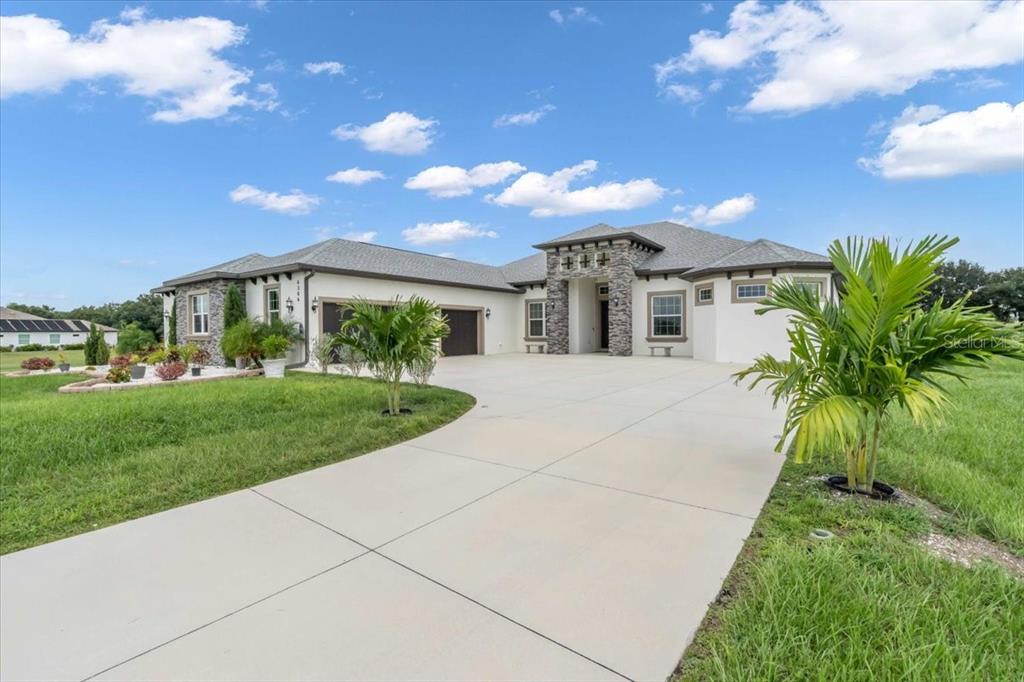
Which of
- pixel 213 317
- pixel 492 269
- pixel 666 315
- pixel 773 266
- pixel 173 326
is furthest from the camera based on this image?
pixel 492 269

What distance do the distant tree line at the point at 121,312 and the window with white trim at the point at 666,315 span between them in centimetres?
3648

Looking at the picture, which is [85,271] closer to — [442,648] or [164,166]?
[164,166]

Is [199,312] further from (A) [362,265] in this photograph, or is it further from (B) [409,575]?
(B) [409,575]

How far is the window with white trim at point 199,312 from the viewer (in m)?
17.8

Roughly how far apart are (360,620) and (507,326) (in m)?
20.6

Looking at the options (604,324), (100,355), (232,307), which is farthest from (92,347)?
(604,324)

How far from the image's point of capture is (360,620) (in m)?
2.17

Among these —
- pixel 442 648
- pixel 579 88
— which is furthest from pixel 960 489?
pixel 579 88

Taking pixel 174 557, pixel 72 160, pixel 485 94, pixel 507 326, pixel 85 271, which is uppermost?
pixel 485 94

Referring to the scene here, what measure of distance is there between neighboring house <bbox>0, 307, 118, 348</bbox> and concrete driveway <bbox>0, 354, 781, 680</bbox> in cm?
5910

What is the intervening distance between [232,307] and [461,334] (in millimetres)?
9112

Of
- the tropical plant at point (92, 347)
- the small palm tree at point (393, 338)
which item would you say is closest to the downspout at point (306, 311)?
the small palm tree at point (393, 338)

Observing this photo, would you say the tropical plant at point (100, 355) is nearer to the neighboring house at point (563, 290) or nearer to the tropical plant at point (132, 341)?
the tropical plant at point (132, 341)

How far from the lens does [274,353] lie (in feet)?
44.4
